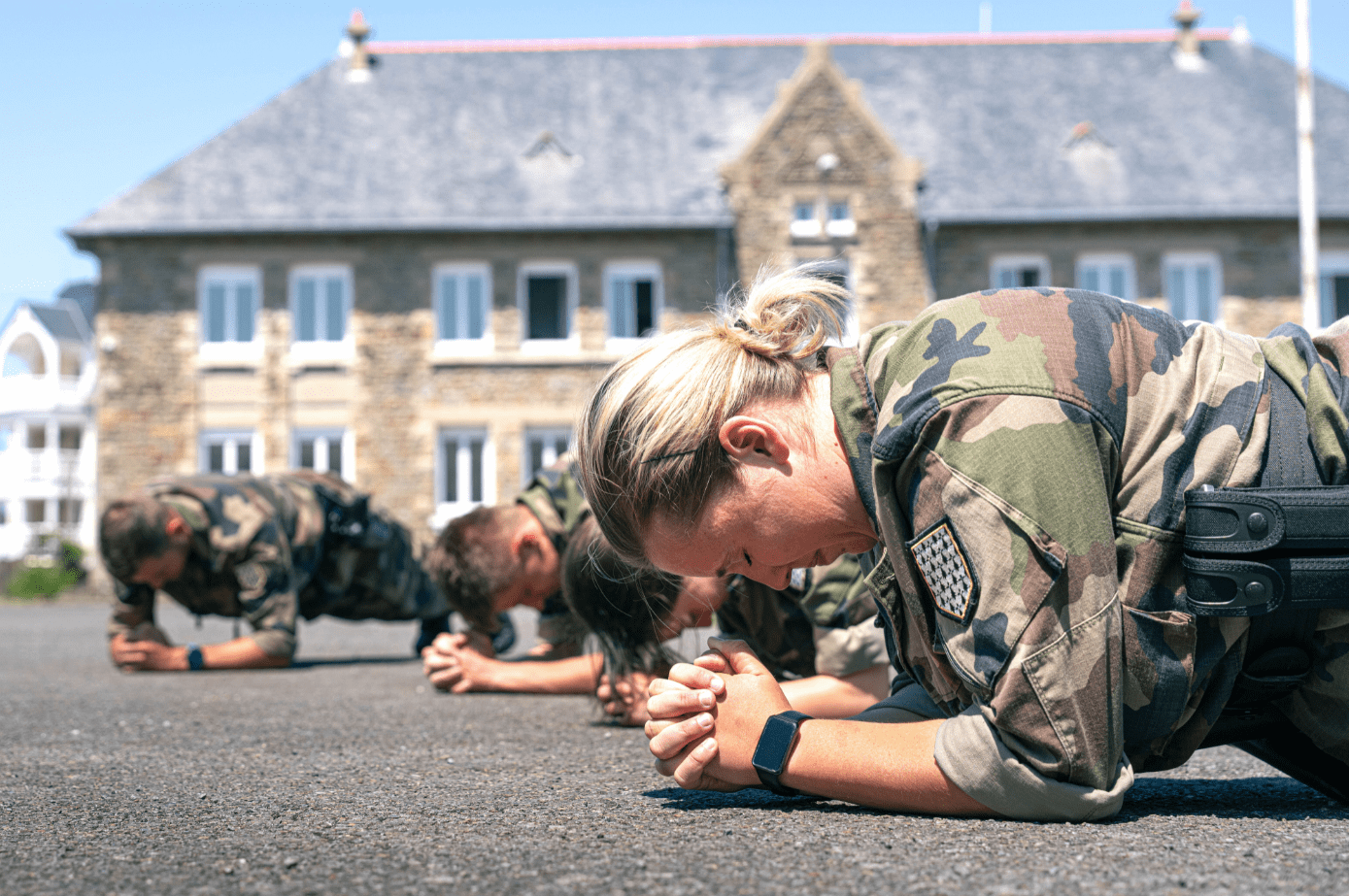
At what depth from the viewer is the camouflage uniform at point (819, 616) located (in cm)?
382

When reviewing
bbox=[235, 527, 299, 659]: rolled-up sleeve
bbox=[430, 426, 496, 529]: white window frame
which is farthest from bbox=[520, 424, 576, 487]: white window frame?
bbox=[235, 527, 299, 659]: rolled-up sleeve

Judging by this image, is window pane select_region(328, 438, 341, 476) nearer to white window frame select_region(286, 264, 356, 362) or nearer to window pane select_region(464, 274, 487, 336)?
white window frame select_region(286, 264, 356, 362)

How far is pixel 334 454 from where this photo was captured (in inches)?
873

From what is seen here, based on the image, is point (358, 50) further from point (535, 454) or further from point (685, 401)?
point (685, 401)

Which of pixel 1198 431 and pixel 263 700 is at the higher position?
pixel 1198 431

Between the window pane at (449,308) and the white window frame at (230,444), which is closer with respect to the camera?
the white window frame at (230,444)

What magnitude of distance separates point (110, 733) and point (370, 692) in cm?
170

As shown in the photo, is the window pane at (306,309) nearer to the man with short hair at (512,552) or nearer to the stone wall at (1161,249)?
the stone wall at (1161,249)

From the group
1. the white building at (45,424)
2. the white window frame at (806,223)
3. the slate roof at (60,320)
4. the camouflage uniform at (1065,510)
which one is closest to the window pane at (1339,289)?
the white window frame at (806,223)

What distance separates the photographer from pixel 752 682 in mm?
2512

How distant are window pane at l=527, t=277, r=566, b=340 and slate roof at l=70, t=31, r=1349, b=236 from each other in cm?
116

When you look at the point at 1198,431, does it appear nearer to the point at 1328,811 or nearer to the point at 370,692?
the point at 1328,811

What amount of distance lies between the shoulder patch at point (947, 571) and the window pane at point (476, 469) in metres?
20.2

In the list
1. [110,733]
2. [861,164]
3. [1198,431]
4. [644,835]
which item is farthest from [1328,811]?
[861,164]
